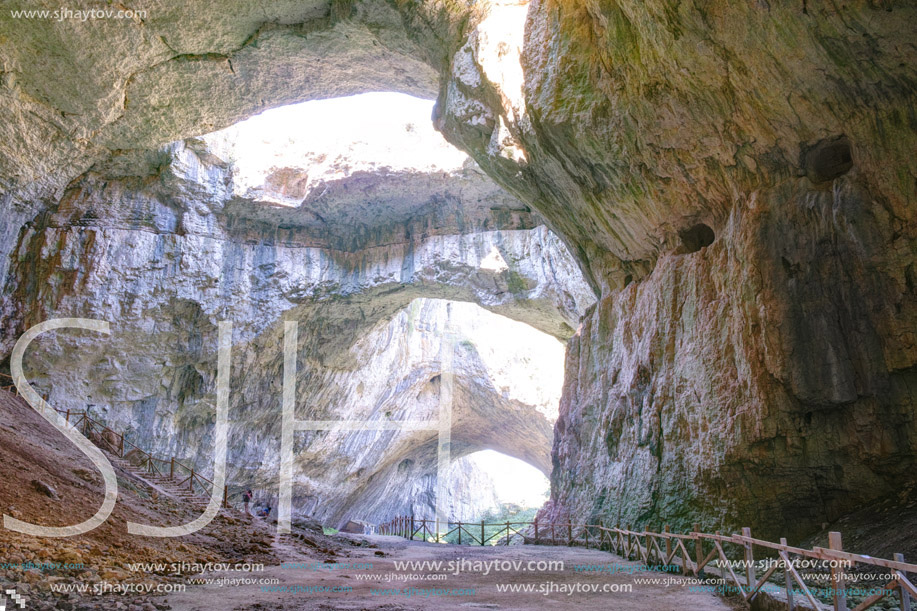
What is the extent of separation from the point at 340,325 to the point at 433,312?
22.1 ft

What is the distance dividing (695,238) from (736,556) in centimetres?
573

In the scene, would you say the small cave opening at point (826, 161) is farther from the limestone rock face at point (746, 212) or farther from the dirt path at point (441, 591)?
the dirt path at point (441, 591)

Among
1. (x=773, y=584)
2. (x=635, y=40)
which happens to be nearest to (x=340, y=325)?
(x=635, y=40)

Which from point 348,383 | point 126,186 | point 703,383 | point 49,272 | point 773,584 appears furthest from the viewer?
point 348,383

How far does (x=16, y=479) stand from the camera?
8469 millimetres

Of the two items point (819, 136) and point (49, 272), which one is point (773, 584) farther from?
point (49, 272)

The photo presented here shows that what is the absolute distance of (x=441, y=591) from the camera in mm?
7629

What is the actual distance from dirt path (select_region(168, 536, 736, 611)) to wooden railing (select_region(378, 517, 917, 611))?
1.29ft

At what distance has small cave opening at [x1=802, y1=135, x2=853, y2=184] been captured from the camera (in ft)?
27.9

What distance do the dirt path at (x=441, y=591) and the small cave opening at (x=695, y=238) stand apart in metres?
5.72
